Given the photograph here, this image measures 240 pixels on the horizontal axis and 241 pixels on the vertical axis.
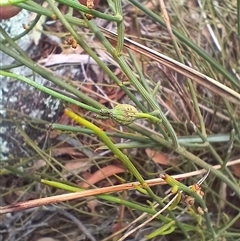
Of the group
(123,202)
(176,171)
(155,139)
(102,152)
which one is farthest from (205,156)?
(123,202)

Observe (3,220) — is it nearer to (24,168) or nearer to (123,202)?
(24,168)

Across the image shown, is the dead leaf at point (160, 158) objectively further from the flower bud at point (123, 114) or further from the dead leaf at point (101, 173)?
the flower bud at point (123, 114)

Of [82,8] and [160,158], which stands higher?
[82,8]

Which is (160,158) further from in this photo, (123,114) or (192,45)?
(123,114)

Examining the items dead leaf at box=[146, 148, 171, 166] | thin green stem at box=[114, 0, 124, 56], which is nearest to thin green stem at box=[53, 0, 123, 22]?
thin green stem at box=[114, 0, 124, 56]

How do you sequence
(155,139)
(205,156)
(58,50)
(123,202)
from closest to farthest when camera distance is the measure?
(123,202) → (155,139) → (205,156) → (58,50)

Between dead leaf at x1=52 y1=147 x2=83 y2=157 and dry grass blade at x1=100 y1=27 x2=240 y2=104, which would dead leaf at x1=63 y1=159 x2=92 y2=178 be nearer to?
dead leaf at x1=52 y1=147 x2=83 y2=157

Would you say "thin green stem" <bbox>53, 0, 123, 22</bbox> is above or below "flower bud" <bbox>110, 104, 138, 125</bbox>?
above

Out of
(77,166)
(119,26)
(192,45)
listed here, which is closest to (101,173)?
(77,166)

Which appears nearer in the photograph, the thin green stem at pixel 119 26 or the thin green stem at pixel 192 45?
the thin green stem at pixel 119 26

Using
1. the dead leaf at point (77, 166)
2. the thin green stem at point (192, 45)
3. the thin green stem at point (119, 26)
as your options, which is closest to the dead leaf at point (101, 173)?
the dead leaf at point (77, 166)

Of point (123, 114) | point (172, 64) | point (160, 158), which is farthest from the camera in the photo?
point (160, 158)
